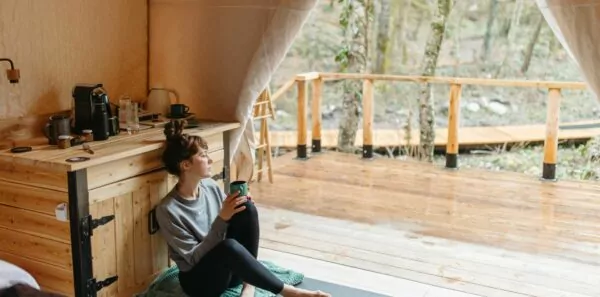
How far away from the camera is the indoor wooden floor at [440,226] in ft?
10.3

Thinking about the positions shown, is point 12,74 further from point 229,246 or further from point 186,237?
point 229,246

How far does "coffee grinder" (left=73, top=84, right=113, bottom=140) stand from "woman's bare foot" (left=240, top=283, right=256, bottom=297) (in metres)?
0.88

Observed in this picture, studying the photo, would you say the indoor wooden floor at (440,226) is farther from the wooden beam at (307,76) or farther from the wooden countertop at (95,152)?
the wooden countertop at (95,152)

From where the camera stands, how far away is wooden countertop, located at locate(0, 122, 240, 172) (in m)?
2.24

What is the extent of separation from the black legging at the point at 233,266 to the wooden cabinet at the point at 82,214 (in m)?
0.27

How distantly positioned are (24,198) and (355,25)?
13.8 ft

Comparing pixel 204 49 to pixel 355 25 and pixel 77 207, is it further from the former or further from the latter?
pixel 355 25

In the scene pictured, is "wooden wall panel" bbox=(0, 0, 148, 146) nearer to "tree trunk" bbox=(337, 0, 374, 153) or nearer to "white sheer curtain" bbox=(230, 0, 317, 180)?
"white sheer curtain" bbox=(230, 0, 317, 180)

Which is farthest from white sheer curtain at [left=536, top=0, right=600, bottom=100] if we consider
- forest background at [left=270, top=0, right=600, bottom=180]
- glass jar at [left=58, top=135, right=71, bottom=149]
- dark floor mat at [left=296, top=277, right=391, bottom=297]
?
forest background at [left=270, top=0, right=600, bottom=180]

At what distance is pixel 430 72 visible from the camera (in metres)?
6.24

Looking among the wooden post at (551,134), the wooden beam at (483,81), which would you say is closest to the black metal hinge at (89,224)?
the wooden beam at (483,81)

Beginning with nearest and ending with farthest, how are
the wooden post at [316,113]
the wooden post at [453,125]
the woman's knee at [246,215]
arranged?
the woman's knee at [246,215]
the wooden post at [453,125]
the wooden post at [316,113]

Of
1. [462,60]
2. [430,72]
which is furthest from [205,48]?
[462,60]

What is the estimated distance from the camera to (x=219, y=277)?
8.50ft
